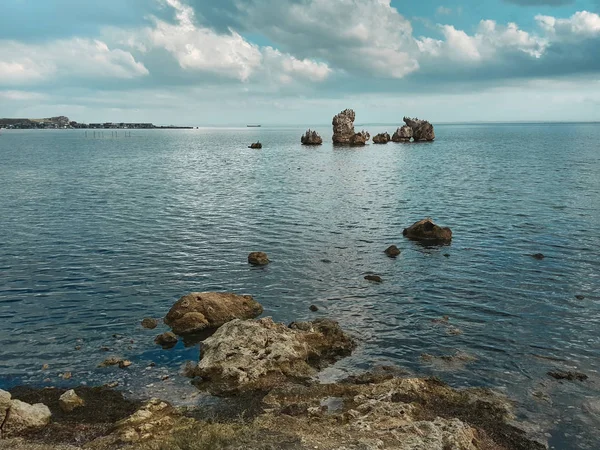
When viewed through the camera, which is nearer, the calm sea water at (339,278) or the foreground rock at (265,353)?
the foreground rock at (265,353)

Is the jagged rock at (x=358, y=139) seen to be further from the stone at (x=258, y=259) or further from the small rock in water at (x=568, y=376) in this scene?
the small rock in water at (x=568, y=376)

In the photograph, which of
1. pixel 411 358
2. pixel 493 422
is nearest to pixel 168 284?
pixel 411 358

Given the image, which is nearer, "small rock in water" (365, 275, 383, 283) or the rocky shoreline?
the rocky shoreline

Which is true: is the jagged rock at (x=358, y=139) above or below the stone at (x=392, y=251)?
above

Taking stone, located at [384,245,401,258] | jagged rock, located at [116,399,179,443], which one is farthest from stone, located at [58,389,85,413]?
stone, located at [384,245,401,258]

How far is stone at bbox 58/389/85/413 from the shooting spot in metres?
17.3

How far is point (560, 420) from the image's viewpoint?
16.9m

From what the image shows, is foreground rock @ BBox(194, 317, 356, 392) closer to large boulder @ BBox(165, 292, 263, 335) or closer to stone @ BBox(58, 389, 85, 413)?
large boulder @ BBox(165, 292, 263, 335)

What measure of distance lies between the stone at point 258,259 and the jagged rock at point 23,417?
20355 millimetres

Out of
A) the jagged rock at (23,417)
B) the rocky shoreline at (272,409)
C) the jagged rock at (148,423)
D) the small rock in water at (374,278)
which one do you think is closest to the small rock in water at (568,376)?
the rocky shoreline at (272,409)

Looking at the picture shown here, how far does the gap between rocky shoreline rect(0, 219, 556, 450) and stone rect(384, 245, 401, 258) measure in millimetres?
15844

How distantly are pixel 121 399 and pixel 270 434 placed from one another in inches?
269

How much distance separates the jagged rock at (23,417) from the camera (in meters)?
15.7

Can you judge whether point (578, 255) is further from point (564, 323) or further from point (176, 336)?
point (176, 336)
